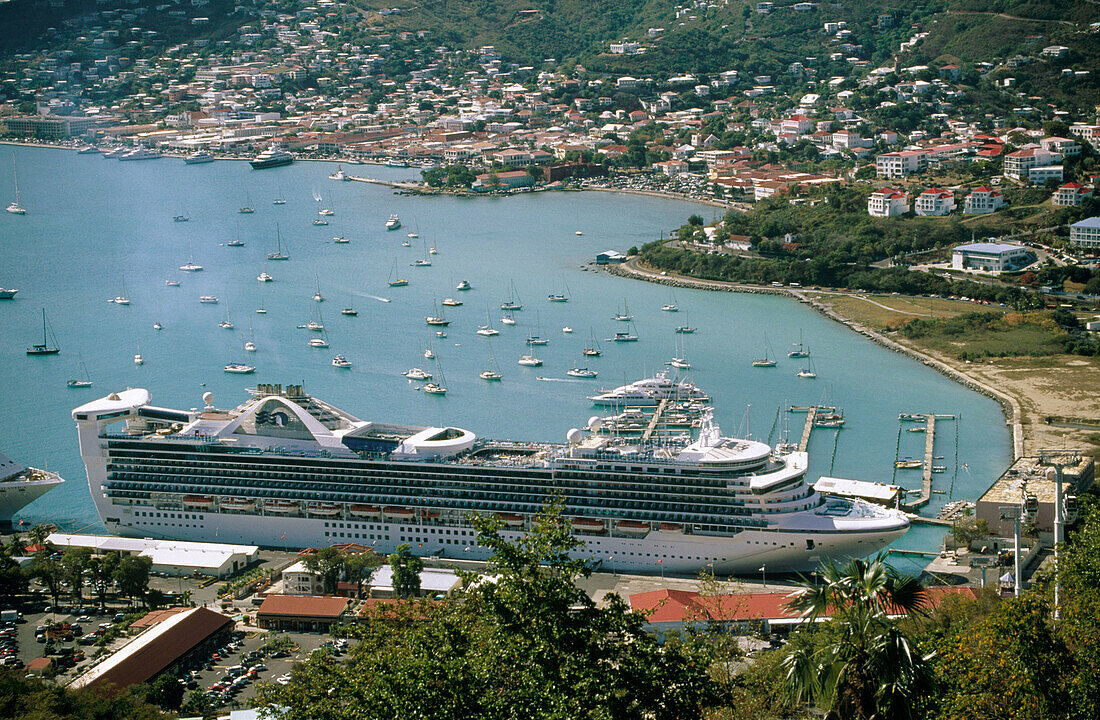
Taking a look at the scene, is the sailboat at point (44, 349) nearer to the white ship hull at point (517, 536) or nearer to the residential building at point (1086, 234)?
the white ship hull at point (517, 536)

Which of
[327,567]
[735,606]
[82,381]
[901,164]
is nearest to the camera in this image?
[735,606]

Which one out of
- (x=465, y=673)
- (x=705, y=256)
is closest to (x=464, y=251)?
(x=705, y=256)

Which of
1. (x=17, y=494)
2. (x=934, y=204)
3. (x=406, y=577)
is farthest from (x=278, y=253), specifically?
(x=406, y=577)

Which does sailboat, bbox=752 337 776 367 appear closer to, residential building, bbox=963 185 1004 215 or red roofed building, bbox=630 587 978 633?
red roofed building, bbox=630 587 978 633

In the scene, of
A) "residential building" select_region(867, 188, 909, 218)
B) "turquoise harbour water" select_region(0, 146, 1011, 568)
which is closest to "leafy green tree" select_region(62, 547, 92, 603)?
"turquoise harbour water" select_region(0, 146, 1011, 568)

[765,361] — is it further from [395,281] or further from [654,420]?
[395,281]

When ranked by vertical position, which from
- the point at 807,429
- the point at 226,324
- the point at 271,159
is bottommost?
the point at 807,429
